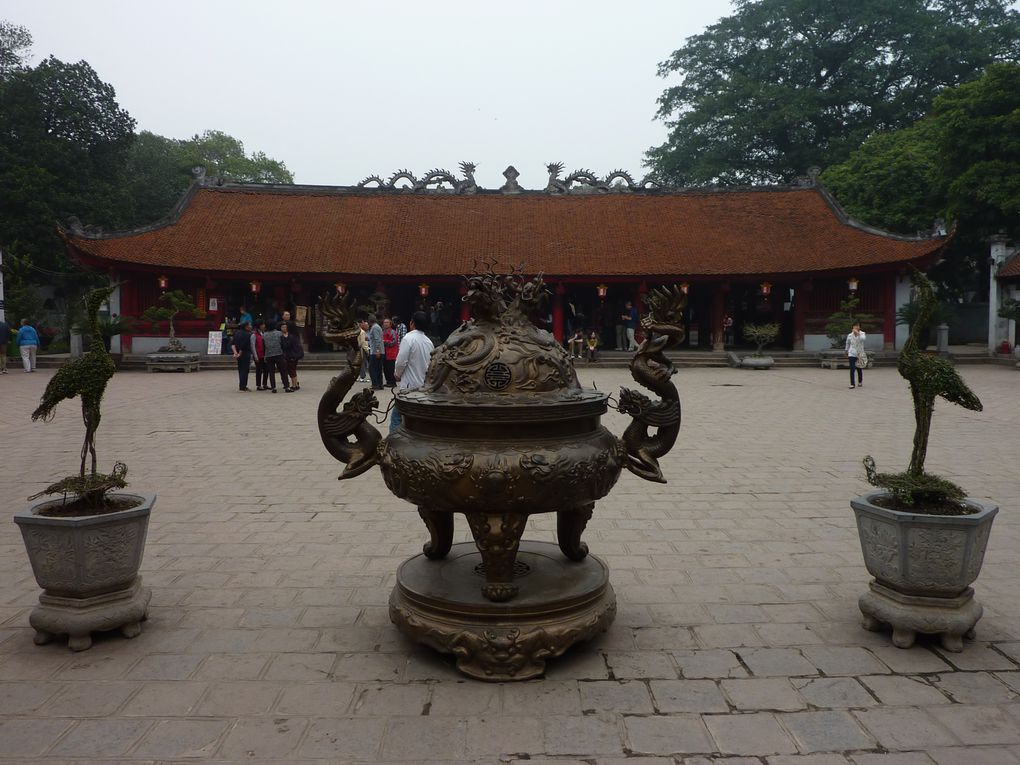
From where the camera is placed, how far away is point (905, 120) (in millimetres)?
35719

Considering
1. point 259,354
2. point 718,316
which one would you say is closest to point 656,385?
point 259,354

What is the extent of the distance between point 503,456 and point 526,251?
20.9 m

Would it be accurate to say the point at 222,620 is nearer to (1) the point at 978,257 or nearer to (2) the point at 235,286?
(2) the point at 235,286

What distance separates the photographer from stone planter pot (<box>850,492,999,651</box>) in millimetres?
3244

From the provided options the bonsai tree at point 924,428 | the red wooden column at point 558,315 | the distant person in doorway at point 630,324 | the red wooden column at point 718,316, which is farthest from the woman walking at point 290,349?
the red wooden column at point 718,316

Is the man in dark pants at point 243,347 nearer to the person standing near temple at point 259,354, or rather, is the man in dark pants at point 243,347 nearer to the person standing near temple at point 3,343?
the person standing near temple at point 259,354

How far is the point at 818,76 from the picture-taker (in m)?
38.6

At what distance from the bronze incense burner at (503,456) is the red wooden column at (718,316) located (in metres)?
20.5

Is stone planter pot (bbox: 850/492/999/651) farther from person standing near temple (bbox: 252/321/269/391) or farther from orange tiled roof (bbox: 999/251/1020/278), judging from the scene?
orange tiled roof (bbox: 999/251/1020/278)

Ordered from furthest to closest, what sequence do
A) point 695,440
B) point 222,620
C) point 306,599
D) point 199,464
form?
point 695,440
point 199,464
point 306,599
point 222,620

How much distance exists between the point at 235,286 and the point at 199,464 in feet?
55.5

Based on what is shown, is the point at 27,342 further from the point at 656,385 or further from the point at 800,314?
the point at 800,314

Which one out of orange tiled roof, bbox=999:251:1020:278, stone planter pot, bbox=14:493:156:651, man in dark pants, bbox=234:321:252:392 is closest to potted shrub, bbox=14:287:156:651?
stone planter pot, bbox=14:493:156:651

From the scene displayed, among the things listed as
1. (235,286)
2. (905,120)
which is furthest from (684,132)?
(235,286)
